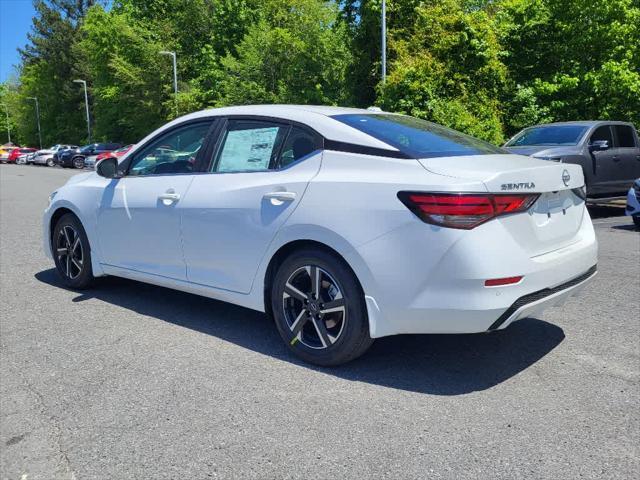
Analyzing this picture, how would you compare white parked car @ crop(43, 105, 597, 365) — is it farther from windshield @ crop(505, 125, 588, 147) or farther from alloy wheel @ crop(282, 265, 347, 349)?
windshield @ crop(505, 125, 588, 147)

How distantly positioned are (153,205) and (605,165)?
9.31 meters

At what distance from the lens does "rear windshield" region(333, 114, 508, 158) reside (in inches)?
145

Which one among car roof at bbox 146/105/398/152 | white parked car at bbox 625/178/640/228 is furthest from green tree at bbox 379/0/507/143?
car roof at bbox 146/105/398/152

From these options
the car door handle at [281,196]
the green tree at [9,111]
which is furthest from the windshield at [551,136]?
Answer: the green tree at [9,111]

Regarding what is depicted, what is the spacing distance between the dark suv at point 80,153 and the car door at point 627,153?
34.7 metres

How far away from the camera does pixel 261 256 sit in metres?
3.92

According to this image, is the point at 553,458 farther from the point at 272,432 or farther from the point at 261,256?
the point at 261,256

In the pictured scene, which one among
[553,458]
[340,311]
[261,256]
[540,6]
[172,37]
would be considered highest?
[172,37]

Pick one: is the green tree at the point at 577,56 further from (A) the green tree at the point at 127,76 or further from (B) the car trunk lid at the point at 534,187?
(A) the green tree at the point at 127,76

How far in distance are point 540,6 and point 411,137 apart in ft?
61.0

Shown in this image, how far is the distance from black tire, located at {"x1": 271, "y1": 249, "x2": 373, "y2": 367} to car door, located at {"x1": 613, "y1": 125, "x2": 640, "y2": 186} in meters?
9.80

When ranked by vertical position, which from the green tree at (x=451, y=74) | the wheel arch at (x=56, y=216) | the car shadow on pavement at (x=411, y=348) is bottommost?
the car shadow on pavement at (x=411, y=348)

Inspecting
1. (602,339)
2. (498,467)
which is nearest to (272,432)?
(498,467)

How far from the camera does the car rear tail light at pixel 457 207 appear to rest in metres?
3.17
